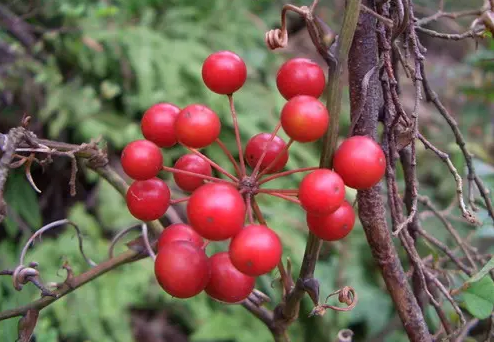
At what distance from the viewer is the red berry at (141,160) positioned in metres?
0.58

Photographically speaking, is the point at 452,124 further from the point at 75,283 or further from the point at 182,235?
the point at 75,283

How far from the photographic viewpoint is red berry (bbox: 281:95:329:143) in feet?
1.67

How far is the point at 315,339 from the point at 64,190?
107cm

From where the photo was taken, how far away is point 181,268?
55 centimetres

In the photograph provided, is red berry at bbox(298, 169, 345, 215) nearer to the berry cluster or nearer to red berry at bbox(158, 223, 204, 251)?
the berry cluster

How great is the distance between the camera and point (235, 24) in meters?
2.58

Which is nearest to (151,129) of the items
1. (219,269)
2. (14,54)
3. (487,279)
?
(219,269)

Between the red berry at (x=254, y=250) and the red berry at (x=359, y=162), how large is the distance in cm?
9

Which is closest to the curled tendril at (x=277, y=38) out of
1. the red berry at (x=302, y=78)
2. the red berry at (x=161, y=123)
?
the red berry at (x=302, y=78)

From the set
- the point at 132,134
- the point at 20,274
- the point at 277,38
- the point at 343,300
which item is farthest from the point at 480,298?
the point at 132,134

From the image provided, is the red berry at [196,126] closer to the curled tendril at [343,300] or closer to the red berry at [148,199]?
the red berry at [148,199]

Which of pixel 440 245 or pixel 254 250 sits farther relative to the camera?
pixel 440 245

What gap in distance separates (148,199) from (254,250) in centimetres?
15

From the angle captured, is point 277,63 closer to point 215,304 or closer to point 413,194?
point 215,304
